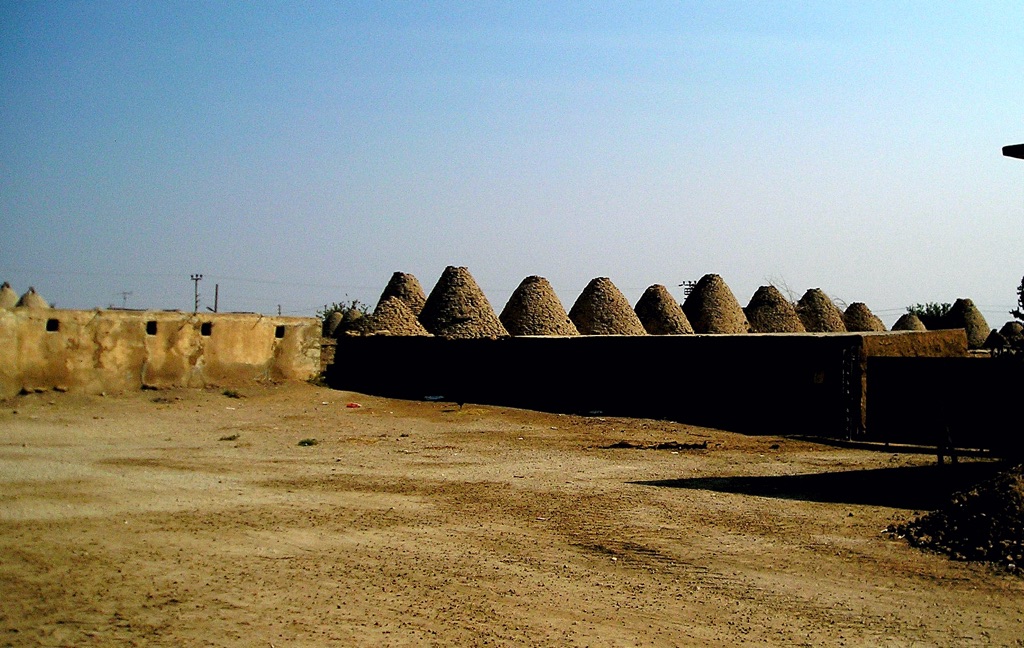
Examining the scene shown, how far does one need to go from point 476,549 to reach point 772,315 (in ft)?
89.6

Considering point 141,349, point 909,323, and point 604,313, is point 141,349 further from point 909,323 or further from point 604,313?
point 909,323

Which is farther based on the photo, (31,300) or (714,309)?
(31,300)

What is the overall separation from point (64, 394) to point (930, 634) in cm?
1754

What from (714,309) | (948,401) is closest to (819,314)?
(714,309)

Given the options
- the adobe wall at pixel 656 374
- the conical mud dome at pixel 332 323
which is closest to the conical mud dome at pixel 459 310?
the adobe wall at pixel 656 374

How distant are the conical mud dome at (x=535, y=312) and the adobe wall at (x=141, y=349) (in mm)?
6774

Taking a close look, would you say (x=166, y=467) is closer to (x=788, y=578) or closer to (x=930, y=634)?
(x=788, y=578)

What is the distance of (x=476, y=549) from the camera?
23.9 ft

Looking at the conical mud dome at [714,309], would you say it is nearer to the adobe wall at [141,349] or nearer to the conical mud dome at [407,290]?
the conical mud dome at [407,290]

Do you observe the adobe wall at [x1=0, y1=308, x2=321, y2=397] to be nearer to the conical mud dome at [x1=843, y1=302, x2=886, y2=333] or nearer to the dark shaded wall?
the dark shaded wall

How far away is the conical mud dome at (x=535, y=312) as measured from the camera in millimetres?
26984

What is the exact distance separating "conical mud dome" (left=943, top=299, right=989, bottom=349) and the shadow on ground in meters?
27.0

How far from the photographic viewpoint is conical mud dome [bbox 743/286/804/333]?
3269 cm

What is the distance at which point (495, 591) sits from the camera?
6184 mm
